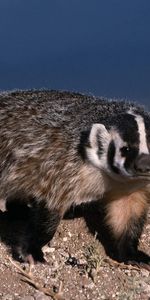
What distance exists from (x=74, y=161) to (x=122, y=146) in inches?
12.0

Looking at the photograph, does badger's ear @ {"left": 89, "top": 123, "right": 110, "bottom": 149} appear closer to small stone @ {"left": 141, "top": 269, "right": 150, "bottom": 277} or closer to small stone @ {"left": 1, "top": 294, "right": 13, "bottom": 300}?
small stone @ {"left": 141, "top": 269, "right": 150, "bottom": 277}

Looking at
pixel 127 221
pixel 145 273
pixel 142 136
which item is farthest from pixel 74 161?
pixel 145 273

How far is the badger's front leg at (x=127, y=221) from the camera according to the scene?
14.4 ft

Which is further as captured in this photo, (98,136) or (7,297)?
(98,136)

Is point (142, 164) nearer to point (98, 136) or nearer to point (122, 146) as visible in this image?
point (122, 146)

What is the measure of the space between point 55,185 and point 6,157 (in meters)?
0.39

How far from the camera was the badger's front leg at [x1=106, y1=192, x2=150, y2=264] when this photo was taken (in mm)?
4375

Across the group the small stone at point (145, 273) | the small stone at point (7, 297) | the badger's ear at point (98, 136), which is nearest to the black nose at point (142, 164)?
the badger's ear at point (98, 136)

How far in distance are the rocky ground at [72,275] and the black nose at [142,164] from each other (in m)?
0.53

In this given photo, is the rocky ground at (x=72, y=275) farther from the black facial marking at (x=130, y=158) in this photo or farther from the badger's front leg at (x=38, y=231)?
the black facial marking at (x=130, y=158)

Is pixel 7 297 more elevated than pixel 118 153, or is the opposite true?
pixel 118 153

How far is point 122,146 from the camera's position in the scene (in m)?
3.92

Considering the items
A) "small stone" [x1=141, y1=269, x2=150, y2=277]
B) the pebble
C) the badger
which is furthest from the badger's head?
the pebble

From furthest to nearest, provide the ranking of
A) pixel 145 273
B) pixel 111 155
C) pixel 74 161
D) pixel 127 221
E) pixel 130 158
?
pixel 127 221 < pixel 145 273 < pixel 74 161 < pixel 111 155 < pixel 130 158
